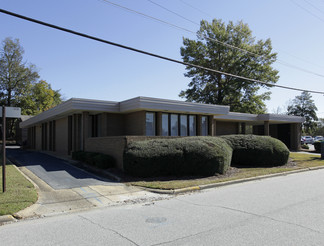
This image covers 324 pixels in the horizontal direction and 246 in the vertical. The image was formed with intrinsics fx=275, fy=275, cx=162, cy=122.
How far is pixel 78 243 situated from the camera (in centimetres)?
472

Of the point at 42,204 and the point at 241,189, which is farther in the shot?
the point at 241,189

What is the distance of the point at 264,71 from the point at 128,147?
3405 centimetres

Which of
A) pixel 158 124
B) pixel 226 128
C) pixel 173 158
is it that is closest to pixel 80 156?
pixel 158 124

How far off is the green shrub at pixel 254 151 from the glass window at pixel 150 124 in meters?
4.88

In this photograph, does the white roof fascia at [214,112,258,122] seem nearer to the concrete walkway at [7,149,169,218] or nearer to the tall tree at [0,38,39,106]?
the concrete walkway at [7,149,169,218]

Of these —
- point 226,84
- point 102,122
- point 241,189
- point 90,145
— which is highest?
point 226,84

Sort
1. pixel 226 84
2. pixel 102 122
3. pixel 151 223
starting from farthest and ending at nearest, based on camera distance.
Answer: pixel 226 84 → pixel 102 122 → pixel 151 223

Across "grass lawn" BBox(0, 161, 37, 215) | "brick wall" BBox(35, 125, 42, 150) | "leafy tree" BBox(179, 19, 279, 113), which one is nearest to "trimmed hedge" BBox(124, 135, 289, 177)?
"grass lawn" BBox(0, 161, 37, 215)

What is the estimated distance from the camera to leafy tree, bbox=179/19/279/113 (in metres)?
40.2

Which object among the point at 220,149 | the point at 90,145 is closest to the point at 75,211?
the point at 220,149

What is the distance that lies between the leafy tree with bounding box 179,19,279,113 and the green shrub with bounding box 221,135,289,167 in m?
24.3

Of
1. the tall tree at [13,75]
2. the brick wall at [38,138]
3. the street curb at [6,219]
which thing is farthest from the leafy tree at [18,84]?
the street curb at [6,219]

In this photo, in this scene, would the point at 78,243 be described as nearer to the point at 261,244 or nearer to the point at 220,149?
the point at 261,244

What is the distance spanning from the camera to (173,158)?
12312 millimetres
